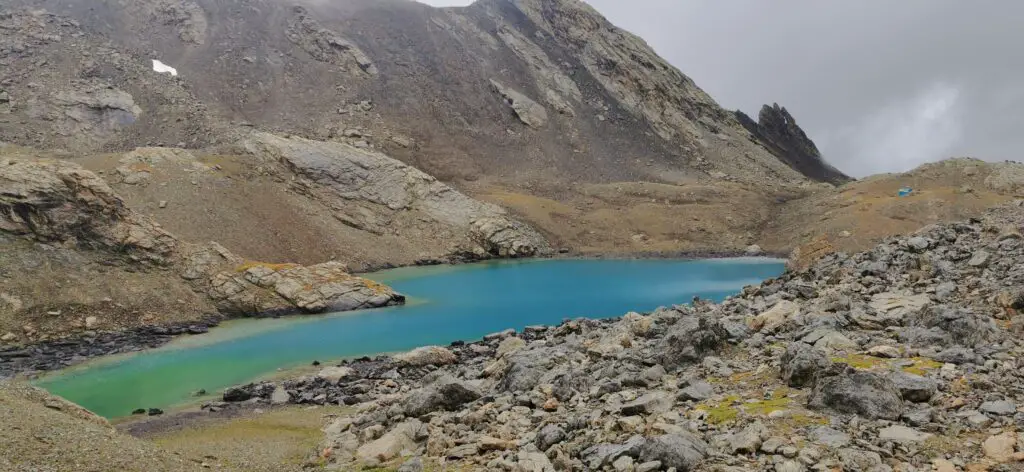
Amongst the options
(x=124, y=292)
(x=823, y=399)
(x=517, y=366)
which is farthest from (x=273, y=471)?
(x=124, y=292)

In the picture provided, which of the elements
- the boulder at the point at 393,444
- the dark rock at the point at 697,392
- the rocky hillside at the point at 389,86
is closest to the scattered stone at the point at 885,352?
the dark rock at the point at 697,392

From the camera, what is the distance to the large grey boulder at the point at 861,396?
9.06 metres

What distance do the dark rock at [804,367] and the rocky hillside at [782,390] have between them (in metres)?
0.03

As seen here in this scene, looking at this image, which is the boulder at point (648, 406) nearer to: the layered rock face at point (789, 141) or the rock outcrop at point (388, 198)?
the rock outcrop at point (388, 198)

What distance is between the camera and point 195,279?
40344 millimetres

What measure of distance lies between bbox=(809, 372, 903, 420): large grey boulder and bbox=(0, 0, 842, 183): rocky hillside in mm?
80983

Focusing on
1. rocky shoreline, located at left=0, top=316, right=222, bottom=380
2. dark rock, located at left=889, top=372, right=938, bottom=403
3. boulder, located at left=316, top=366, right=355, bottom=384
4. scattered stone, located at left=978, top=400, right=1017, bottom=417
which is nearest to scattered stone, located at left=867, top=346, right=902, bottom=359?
dark rock, located at left=889, top=372, right=938, bottom=403

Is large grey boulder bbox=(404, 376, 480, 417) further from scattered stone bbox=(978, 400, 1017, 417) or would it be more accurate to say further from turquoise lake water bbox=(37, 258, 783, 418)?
turquoise lake water bbox=(37, 258, 783, 418)

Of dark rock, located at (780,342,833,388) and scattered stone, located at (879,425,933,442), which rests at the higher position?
dark rock, located at (780,342,833,388)

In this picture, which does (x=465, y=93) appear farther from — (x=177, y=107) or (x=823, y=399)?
(x=823, y=399)

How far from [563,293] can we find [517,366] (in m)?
33.5

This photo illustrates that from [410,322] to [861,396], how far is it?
32.4 m

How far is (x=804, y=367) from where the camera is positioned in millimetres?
10945

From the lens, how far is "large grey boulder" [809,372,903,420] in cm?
906
